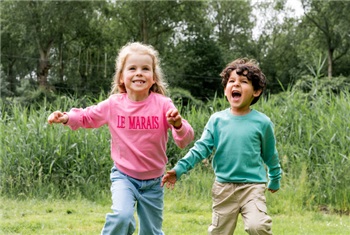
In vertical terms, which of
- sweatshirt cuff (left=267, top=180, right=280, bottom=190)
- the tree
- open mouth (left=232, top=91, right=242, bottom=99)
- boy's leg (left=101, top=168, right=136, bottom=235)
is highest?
the tree

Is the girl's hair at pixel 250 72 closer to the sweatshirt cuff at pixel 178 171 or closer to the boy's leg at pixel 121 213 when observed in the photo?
the sweatshirt cuff at pixel 178 171

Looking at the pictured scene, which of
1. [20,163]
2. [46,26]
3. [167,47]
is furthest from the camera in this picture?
[167,47]

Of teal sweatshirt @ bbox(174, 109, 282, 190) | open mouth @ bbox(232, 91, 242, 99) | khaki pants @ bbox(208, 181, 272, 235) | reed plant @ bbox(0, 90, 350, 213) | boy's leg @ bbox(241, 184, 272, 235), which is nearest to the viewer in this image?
boy's leg @ bbox(241, 184, 272, 235)

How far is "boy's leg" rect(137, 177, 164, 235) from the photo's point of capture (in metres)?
3.53

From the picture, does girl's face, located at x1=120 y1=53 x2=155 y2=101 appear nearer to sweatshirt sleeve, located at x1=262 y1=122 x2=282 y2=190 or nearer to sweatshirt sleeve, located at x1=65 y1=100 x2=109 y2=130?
sweatshirt sleeve, located at x1=65 y1=100 x2=109 y2=130

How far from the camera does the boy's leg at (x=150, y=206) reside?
11.6ft

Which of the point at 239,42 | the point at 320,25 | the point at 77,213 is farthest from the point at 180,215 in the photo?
the point at 239,42

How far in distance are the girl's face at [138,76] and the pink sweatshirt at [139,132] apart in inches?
2.3

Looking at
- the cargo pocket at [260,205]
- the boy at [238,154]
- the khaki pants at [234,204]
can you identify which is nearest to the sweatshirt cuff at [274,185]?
the boy at [238,154]

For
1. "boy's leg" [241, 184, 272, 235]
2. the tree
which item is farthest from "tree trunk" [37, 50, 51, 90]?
"boy's leg" [241, 184, 272, 235]

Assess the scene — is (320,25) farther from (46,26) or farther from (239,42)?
(46,26)

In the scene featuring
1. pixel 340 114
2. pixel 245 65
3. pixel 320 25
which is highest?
pixel 320 25

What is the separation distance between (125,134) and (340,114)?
4.80m

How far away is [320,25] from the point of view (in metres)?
38.3
